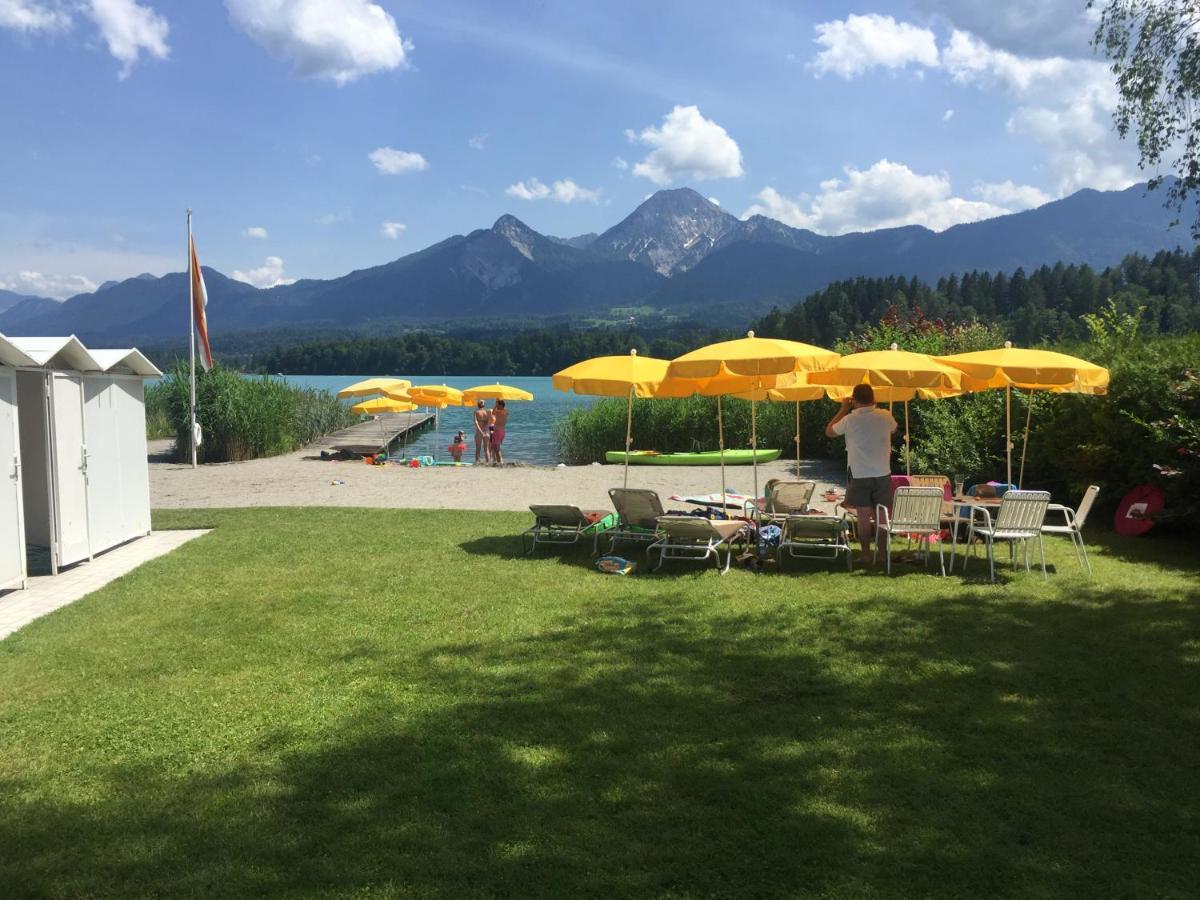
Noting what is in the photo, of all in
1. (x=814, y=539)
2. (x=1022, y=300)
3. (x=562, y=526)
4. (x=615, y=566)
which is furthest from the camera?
(x=1022, y=300)

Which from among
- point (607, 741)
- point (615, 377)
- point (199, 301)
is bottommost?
point (607, 741)

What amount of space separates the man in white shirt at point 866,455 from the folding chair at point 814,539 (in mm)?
212

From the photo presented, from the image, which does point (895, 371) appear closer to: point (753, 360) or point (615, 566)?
point (753, 360)

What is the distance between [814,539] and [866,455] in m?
1.17

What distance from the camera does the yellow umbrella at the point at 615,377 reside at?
9.55 meters

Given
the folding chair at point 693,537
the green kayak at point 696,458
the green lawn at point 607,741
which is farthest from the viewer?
the green kayak at point 696,458

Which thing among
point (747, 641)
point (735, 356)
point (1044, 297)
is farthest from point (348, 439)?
point (1044, 297)

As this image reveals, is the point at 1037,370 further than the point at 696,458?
No

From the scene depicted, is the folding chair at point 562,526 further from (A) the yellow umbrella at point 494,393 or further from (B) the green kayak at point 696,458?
(A) the yellow umbrella at point 494,393

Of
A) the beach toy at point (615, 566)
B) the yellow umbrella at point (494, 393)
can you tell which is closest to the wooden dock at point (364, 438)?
the yellow umbrella at point (494, 393)

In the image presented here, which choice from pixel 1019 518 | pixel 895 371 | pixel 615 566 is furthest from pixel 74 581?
pixel 1019 518

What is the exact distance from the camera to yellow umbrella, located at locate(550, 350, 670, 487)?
955cm

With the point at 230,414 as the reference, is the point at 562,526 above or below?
below

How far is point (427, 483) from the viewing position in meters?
16.9
